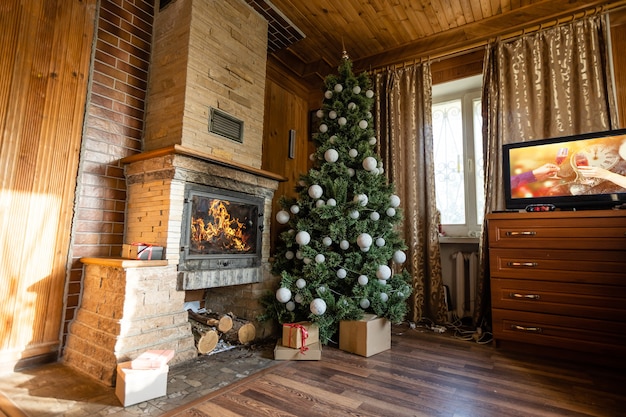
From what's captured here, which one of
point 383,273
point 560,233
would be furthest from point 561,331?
point 383,273

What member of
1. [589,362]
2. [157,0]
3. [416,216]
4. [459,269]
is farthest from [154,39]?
[589,362]

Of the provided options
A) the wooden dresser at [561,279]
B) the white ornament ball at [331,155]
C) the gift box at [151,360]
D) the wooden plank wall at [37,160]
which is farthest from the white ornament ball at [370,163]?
the wooden plank wall at [37,160]

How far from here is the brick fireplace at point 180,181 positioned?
1806mm

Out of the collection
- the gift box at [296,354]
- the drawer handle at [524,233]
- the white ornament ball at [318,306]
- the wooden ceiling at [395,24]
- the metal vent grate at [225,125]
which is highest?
the wooden ceiling at [395,24]

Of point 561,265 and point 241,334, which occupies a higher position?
point 561,265

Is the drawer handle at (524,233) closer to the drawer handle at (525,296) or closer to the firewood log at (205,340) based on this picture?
the drawer handle at (525,296)

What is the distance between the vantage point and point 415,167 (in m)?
3.18

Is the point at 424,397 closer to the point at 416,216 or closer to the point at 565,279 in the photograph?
the point at 565,279

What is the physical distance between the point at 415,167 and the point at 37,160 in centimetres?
285

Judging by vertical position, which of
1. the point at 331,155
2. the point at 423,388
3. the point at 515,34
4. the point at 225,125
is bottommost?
the point at 423,388

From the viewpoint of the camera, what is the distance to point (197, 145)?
2246 millimetres

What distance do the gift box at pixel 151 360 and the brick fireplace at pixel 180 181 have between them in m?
0.17

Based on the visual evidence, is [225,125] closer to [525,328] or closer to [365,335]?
[365,335]

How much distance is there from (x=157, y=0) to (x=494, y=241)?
306 centimetres
